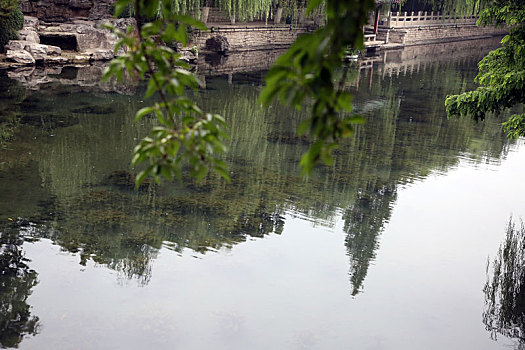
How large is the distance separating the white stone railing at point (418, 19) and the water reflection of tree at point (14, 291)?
1508 inches

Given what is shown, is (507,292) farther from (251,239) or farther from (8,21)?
(8,21)

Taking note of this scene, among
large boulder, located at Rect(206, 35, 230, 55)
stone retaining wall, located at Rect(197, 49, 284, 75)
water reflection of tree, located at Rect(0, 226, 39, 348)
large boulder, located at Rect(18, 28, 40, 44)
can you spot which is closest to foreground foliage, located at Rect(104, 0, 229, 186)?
water reflection of tree, located at Rect(0, 226, 39, 348)

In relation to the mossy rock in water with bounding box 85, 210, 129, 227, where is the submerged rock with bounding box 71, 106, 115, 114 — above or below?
above

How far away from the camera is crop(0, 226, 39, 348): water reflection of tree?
724cm

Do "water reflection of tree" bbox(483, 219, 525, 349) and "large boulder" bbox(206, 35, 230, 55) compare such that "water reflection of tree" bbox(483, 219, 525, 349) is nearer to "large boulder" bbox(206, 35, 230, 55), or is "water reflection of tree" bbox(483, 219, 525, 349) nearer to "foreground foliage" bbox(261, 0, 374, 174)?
"foreground foliage" bbox(261, 0, 374, 174)

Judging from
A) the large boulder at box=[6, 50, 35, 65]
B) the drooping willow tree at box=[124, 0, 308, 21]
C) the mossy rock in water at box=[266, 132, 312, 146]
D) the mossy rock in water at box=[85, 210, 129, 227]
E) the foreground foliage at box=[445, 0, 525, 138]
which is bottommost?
the mossy rock in water at box=[85, 210, 129, 227]

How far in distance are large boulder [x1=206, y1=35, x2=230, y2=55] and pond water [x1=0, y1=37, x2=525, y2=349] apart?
15.1 meters

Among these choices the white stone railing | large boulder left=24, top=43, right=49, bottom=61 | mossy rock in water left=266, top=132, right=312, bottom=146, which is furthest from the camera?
the white stone railing

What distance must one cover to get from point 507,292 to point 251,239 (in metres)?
4.30

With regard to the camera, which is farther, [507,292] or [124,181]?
[124,181]

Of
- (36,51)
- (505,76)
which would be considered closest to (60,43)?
(36,51)

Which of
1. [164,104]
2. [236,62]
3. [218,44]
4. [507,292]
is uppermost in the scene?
[164,104]

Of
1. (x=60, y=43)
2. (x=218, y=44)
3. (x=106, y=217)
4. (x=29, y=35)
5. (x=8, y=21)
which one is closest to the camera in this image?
(x=106, y=217)

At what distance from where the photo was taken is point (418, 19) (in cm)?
4641
